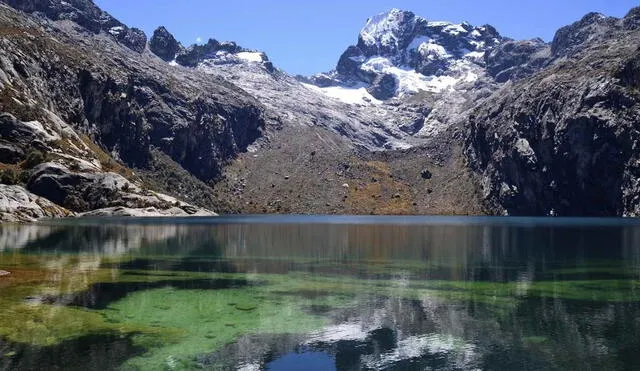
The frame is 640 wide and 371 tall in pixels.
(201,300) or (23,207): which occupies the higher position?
(23,207)

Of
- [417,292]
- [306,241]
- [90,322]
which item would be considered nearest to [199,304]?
[90,322]

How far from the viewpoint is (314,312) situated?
125 ft

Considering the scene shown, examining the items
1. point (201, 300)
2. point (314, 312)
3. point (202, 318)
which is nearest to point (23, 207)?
point (201, 300)

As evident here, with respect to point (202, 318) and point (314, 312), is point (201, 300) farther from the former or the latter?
point (314, 312)

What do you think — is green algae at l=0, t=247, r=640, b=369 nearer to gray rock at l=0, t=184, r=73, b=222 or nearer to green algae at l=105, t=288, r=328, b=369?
green algae at l=105, t=288, r=328, b=369

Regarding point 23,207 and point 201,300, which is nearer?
point 201,300

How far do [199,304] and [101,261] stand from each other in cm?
2842

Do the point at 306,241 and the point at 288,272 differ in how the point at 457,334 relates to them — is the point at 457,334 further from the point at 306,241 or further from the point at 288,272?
the point at 306,241

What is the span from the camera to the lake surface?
26.9m

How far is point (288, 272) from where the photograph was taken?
5956 centimetres

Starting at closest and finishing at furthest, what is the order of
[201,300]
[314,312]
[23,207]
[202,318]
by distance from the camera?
[202,318]
[314,312]
[201,300]
[23,207]

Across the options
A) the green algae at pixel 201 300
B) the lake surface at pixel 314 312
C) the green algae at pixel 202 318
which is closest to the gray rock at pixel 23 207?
the lake surface at pixel 314 312

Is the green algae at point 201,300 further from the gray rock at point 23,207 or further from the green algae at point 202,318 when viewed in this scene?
the gray rock at point 23,207

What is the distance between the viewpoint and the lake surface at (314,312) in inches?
1058
